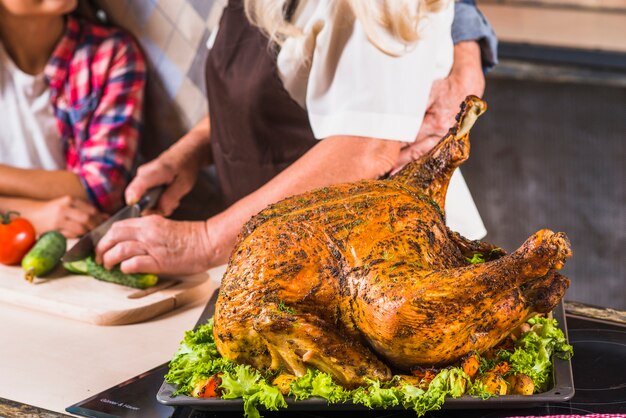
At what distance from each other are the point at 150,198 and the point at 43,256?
32 centimetres

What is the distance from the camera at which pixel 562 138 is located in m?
3.54

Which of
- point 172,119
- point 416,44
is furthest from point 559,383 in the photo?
point 172,119

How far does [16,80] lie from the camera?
7.82 ft

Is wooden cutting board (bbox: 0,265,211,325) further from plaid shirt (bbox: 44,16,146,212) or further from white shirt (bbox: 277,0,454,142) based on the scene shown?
plaid shirt (bbox: 44,16,146,212)

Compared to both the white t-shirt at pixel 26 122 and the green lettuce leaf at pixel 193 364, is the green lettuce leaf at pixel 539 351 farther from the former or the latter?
the white t-shirt at pixel 26 122

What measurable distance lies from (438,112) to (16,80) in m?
1.27

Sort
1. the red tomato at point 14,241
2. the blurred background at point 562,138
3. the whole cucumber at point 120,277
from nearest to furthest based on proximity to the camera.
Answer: the whole cucumber at point 120,277 < the red tomato at point 14,241 < the blurred background at point 562,138

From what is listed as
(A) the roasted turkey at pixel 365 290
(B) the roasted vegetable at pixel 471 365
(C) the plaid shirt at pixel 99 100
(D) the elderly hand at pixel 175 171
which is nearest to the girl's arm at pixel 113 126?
(C) the plaid shirt at pixel 99 100

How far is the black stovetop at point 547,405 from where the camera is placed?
3.51ft

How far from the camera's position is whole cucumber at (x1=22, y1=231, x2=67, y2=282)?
1.66 meters

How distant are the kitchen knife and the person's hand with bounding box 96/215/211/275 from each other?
4cm

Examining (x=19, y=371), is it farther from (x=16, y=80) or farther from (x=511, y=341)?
(x=16, y=80)

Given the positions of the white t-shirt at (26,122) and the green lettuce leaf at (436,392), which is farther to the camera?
the white t-shirt at (26,122)

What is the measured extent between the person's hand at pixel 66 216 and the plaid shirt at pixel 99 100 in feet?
0.57
